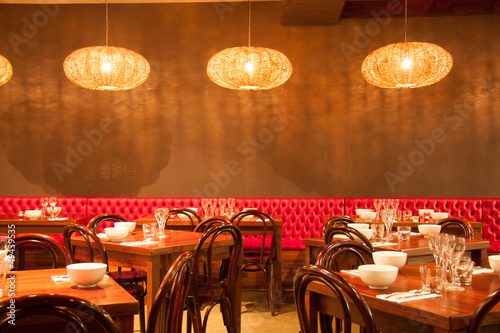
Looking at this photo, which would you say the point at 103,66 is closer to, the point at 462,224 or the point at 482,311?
the point at 462,224

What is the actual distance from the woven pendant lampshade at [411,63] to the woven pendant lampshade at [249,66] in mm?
1049

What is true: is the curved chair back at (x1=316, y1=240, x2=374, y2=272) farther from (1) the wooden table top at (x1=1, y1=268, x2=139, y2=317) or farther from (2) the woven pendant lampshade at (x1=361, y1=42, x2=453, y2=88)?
(2) the woven pendant lampshade at (x1=361, y1=42, x2=453, y2=88)

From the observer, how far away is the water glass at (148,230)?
3338 millimetres

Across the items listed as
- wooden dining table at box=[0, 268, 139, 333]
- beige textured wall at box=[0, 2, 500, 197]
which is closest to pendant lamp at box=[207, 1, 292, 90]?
beige textured wall at box=[0, 2, 500, 197]

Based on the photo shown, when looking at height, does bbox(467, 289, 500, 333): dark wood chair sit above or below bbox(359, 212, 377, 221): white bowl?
above

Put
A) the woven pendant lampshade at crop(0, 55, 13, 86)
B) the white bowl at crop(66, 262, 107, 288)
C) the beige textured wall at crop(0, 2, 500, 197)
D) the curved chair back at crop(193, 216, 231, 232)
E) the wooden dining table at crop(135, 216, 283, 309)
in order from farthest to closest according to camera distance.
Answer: the beige textured wall at crop(0, 2, 500, 197) → the woven pendant lampshade at crop(0, 55, 13, 86) → the wooden dining table at crop(135, 216, 283, 309) → the curved chair back at crop(193, 216, 231, 232) → the white bowl at crop(66, 262, 107, 288)

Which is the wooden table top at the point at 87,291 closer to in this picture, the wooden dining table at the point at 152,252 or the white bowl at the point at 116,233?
the wooden dining table at the point at 152,252

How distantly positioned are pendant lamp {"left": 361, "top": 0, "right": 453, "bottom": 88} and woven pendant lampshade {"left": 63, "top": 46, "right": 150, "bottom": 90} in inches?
106

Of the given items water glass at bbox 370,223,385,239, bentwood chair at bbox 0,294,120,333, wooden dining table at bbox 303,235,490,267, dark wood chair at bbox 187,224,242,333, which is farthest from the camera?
water glass at bbox 370,223,385,239

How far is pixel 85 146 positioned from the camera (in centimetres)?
680

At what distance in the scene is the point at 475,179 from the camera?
6.60m

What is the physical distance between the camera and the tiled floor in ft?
13.4

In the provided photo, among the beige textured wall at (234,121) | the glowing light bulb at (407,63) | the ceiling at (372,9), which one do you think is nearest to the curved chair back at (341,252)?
the glowing light bulb at (407,63)

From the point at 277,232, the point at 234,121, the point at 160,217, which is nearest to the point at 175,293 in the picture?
the point at 160,217
